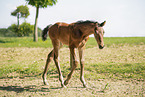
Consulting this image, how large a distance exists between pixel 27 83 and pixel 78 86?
90.2 inches

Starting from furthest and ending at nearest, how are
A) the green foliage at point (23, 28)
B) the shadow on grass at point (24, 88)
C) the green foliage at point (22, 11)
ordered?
the green foliage at point (22, 11) < the green foliage at point (23, 28) < the shadow on grass at point (24, 88)

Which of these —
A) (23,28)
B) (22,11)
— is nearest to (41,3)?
(23,28)

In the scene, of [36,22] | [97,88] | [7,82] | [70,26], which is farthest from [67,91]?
[36,22]

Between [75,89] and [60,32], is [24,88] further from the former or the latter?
[60,32]

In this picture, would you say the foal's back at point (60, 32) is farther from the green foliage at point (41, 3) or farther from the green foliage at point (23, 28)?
the green foliage at point (23, 28)

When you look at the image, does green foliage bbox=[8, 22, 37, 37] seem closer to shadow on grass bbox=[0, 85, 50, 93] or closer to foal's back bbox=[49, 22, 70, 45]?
shadow on grass bbox=[0, 85, 50, 93]

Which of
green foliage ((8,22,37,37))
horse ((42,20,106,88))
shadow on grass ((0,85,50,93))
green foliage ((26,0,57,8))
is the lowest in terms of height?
shadow on grass ((0,85,50,93))

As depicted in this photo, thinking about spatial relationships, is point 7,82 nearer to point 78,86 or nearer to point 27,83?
point 27,83

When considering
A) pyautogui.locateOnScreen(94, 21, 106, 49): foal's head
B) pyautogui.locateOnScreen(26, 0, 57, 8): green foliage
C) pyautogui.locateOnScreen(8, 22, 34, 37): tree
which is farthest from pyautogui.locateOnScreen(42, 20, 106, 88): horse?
pyautogui.locateOnScreen(8, 22, 34, 37): tree

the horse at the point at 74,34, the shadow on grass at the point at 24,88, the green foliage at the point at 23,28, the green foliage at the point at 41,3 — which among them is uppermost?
the green foliage at the point at 41,3

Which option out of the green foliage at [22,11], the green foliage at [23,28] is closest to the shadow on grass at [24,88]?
the green foliage at [23,28]

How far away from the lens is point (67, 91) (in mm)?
5223

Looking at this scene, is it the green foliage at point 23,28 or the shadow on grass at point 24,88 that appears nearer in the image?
the shadow on grass at point 24,88

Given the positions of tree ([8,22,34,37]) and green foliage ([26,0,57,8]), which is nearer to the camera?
green foliage ([26,0,57,8])
